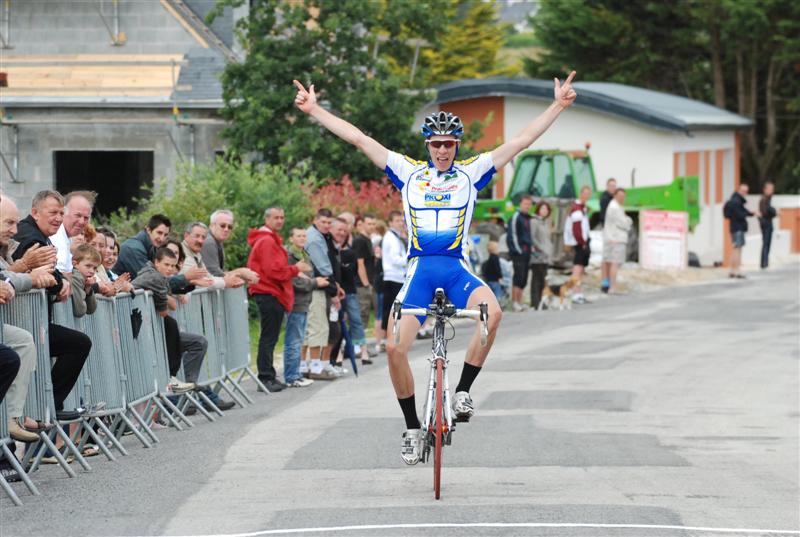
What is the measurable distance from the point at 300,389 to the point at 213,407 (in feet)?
9.29

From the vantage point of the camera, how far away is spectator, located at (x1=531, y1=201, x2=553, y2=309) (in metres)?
28.5

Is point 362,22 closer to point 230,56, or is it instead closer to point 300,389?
point 230,56

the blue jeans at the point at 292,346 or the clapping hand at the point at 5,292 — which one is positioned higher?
the clapping hand at the point at 5,292

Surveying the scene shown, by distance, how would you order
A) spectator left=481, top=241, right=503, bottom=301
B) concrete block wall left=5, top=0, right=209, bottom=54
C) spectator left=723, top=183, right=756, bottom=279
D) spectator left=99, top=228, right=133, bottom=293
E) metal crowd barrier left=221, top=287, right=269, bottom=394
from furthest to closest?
1. spectator left=723, top=183, right=756, bottom=279
2. concrete block wall left=5, top=0, right=209, bottom=54
3. spectator left=481, top=241, right=503, bottom=301
4. metal crowd barrier left=221, top=287, right=269, bottom=394
5. spectator left=99, top=228, right=133, bottom=293

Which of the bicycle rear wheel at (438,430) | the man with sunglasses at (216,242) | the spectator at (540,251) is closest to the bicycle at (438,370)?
the bicycle rear wheel at (438,430)

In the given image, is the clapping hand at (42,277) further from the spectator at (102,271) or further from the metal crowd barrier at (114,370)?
the spectator at (102,271)

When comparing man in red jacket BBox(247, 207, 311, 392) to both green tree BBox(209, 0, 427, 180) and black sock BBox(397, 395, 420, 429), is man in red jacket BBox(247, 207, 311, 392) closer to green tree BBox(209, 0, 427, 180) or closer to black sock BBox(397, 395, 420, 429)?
black sock BBox(397, 395, 420, 429)

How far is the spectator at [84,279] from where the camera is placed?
11938mm

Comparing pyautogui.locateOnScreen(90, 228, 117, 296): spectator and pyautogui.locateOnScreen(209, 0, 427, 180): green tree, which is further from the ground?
pyautogui.locateOnScreen(209, 0, 427, 180): green tree

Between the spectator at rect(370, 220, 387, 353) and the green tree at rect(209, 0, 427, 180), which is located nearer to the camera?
the spectator at rect(370, 220, 387, 353)

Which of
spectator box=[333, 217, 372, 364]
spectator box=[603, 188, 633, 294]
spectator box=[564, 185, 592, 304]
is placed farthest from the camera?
spectator box=[603, 188, 633, 294]

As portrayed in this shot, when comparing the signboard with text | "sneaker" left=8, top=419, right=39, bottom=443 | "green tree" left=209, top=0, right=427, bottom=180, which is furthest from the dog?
"sneaker" left=8, top=419, right=39, bottom=443

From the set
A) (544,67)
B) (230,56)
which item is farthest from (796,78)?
(230,56)

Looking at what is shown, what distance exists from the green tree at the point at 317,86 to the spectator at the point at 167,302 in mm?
18358
